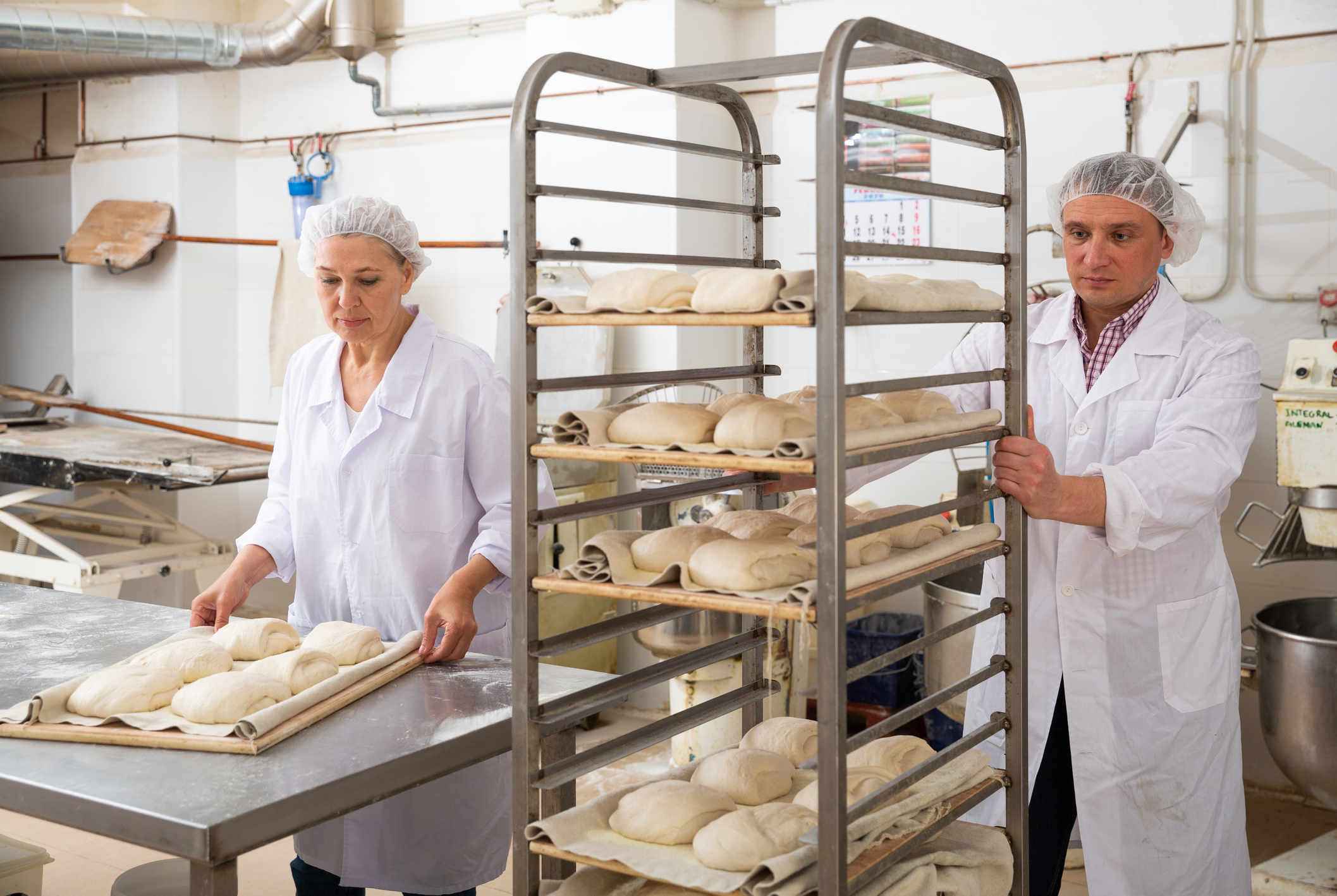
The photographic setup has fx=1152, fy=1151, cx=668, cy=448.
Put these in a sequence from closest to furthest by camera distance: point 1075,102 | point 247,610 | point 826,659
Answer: point 826,659
point 1075,102
point 247,610

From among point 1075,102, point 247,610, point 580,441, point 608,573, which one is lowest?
point 247,610

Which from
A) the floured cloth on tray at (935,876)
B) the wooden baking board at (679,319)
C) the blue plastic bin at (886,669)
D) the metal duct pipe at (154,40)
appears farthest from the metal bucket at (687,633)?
the metal duct pipe at (154,40)

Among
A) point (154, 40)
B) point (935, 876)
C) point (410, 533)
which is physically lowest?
point (935, 876)

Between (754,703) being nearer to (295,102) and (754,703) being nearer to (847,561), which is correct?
(847,561)

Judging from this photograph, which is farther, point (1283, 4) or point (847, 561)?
point (1283, 4)

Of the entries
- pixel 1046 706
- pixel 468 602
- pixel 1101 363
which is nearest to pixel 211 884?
pixel 468 602

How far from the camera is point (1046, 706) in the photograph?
2.05 metres

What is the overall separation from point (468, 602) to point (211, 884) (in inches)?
27.9

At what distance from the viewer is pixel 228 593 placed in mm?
2127

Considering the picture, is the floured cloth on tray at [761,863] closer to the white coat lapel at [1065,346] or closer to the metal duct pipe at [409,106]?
the white coat lapel at [1065,346]

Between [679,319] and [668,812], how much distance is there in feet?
→ 1.98

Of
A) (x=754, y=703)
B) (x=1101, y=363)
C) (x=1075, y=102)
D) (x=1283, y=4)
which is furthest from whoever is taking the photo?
(x=1075, y=102)

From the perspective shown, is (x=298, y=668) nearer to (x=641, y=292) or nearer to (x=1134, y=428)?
(x=641, y=292)

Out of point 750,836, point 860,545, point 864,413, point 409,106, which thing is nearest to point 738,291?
point 864,413
